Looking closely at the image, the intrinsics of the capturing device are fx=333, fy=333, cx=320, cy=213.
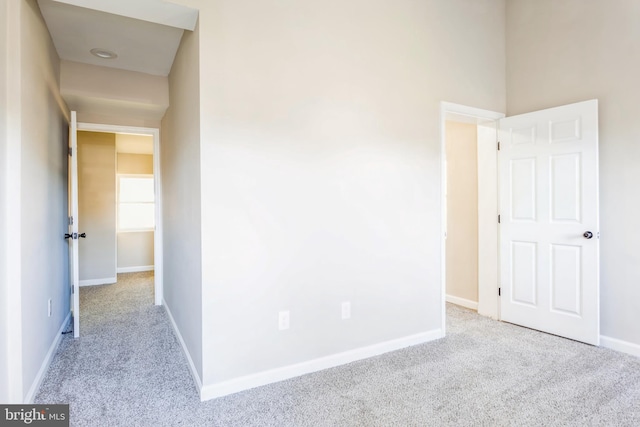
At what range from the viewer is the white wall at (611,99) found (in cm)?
265

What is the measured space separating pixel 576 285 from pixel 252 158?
292 centimetres

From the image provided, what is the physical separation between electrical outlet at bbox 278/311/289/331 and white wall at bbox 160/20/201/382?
51 cm

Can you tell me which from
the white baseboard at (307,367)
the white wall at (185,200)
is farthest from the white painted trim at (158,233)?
the white baseboard at (307,367)

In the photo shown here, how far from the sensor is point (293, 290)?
2.32 m

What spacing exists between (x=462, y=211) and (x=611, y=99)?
5.41 ft

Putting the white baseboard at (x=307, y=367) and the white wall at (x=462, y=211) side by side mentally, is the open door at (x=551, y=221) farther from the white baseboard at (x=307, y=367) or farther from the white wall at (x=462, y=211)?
the white baseboard at (x=307, y=367)

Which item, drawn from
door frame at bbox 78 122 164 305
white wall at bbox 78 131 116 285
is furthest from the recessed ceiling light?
white wall at bbox 78 131 116 285

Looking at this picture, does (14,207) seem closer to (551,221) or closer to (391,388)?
(391,388)

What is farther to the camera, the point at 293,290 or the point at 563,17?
the point at 563,17

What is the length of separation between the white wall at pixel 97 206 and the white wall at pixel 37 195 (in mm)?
2192

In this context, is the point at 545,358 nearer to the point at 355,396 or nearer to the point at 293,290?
the point at 355,396

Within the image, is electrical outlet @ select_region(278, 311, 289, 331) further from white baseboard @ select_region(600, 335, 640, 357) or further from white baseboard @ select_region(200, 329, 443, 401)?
white baseboard @ select_region(600, 335, 640, 357)

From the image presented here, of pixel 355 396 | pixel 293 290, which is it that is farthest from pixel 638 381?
pixel 293 290

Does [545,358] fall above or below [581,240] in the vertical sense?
below
